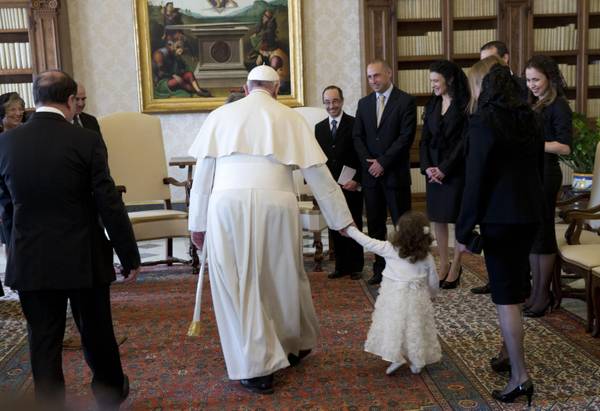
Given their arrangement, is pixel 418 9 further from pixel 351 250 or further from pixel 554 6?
pixel 351 250

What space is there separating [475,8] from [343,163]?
13.5 feet

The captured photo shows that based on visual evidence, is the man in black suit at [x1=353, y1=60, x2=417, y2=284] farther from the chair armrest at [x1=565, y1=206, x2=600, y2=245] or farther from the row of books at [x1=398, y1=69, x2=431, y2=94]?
the row of books at [x1=398, y1=69, x2=431, y2=94]

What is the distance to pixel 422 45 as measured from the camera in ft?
28.4

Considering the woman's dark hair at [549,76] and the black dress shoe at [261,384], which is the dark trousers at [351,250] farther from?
the black dress shoe at [261,384]

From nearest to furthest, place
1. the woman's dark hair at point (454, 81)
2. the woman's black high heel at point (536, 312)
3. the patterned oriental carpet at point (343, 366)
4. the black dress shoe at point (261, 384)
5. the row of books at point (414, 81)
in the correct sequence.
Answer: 1. the patterned oriental carpet at point (343, 366)
2. the black dress shoe at point (261, 384)
3. the woman's black high heel at point (536, 312)
4. the woman's dark hair at point (454, 81)
5. the row of books at point (414, 81)

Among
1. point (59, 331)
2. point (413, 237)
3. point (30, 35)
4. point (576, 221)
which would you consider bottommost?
point (59, 331)

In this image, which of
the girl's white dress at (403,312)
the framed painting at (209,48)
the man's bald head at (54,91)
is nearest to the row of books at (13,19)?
the framed painting at (209,48)

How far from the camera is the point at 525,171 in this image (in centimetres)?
300

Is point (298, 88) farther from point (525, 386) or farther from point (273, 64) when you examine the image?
point (525, 386)

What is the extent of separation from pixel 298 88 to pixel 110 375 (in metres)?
6.27

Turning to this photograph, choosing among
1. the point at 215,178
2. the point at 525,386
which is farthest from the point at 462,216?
the point at 215,178

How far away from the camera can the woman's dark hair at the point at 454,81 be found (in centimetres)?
485

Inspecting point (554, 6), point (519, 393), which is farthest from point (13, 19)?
point (519, 393)

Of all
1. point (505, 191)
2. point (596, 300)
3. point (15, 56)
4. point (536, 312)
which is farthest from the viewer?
point (15, 56)
